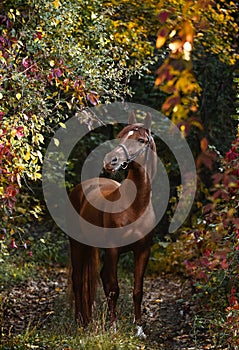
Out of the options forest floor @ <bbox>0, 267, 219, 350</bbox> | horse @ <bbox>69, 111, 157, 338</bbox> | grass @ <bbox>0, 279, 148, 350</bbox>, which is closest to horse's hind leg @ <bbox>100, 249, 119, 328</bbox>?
horse @ <bbox>69, 111, 157, 338</bbox>

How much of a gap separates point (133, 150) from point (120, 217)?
65cm

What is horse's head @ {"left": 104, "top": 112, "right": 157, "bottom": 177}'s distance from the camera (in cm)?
476

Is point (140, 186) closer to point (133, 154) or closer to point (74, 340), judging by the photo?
point (133, 154)

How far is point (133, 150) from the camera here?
496cm

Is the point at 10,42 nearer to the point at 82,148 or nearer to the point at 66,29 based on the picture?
the point at 66,29

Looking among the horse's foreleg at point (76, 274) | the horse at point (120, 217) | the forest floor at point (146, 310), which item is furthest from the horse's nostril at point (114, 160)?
the horse's foreleg at point (76, 274)

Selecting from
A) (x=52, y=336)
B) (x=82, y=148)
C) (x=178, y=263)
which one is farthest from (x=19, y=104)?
(x=82, y=148)

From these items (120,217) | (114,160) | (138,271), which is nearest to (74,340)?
(138,271)

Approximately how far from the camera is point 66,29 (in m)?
5.51

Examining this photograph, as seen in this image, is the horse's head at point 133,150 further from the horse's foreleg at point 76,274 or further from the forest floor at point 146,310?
the forest floor at point 146,310

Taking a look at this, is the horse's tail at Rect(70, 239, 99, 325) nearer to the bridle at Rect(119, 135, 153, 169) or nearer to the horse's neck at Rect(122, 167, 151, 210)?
the horse's neck at Rect(122, 167, 151, 210)

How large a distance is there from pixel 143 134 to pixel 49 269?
4.72 meters

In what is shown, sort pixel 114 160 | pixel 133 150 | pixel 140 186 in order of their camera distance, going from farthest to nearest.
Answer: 1. pixel 140 186
2. pixel 133 150
3. pixel 114 160

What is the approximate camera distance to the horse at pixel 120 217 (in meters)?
5.01
